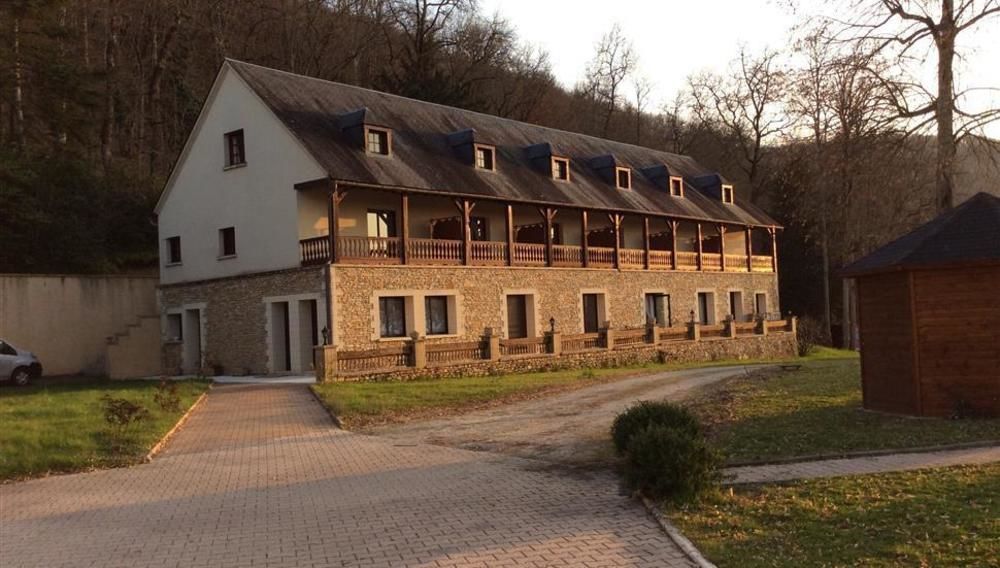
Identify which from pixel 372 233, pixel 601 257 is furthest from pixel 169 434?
pixel 601 257

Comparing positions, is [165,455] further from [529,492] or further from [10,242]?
[10,242]

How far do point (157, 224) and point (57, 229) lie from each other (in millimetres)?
3585

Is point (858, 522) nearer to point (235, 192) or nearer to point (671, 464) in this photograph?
point (671, 464)

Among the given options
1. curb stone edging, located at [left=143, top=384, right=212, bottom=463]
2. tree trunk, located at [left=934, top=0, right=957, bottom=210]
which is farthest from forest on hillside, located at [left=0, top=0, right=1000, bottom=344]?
curb stone edging, located at [left=143, top=384, right=212, bottom=463]

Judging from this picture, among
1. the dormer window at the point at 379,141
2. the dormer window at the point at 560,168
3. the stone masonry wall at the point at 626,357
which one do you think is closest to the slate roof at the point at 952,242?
the stone masonry wall at the point at 626,357

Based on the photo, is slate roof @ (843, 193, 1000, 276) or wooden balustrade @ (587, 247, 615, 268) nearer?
slate roof @ (843, 193, 1000, 276)

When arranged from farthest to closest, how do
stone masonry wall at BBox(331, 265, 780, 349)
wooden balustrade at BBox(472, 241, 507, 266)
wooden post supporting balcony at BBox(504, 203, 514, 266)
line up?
1. wooden post supporting balcony at BBox(504, 203, 514, 266)
2. wooden balustrade at BBox(472, 241, 507, 266)
3. stone masonry wall at BBox(331, 265, 780, 349)

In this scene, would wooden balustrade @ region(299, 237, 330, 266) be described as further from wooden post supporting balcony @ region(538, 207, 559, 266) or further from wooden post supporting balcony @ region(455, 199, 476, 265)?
wooden post supporting balcony @ region(538, 207, 559, 266)

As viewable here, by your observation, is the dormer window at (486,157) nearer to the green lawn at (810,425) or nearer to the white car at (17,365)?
the green lawn at (810,425)

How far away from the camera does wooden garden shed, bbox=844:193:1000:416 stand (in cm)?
1160

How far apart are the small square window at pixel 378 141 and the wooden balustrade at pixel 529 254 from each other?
238 inches

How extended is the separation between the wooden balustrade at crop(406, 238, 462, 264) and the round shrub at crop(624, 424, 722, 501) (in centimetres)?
1821

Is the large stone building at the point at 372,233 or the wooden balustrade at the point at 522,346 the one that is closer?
the large stone building at the point at 372,233

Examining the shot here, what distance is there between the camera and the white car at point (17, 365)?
24391 millimetres
